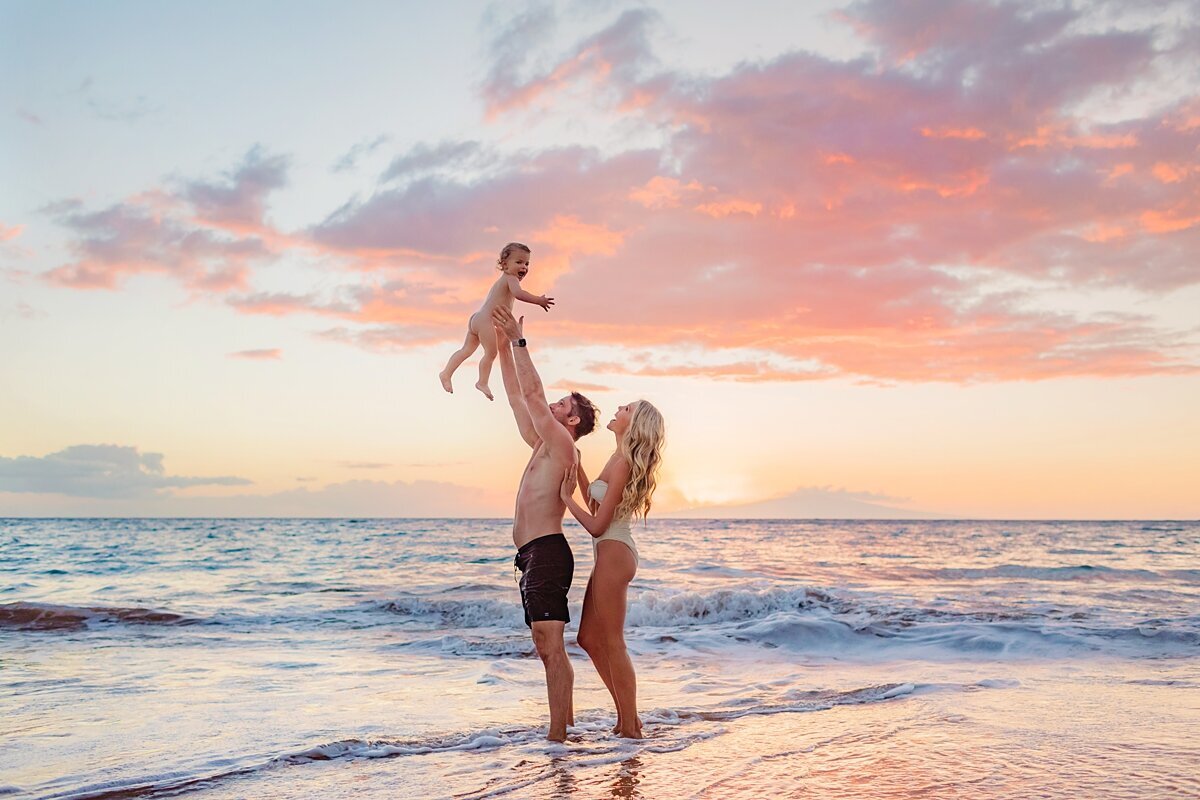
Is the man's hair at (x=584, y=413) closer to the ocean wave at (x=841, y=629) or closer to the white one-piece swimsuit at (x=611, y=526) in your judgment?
the white one-piece swimsuit at (x=611, y=526)

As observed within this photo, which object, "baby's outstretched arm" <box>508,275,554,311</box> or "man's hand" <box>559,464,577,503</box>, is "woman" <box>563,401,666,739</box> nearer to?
"man's hand" <box>559,464,577,503</box>

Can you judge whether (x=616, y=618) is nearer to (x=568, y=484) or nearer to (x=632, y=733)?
(x=632, y=733)

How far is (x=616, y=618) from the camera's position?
6.38m

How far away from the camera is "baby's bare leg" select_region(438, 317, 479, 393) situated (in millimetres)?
6746

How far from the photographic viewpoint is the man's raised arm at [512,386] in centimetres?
657

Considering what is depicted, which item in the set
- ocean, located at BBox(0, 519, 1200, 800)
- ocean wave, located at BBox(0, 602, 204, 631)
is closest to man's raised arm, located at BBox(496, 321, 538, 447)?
ocean, located at BBox(0, 519, 1200, 800)

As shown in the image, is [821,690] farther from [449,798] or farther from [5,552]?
[5,552]

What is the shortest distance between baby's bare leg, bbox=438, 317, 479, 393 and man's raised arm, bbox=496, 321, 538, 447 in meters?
0.28

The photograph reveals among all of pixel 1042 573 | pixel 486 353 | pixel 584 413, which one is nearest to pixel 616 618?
pixel 584 413

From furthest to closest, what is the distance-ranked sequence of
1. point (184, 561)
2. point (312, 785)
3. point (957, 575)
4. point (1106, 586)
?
point (184, 561) < point (957, 575) < point (1106, 586) < point (312, 785)

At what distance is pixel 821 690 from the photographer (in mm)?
8812

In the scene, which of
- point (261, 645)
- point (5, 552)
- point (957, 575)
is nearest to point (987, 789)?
point (261, 645)

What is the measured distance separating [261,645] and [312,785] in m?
7.82

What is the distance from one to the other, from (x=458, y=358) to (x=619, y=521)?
1.78 metres
